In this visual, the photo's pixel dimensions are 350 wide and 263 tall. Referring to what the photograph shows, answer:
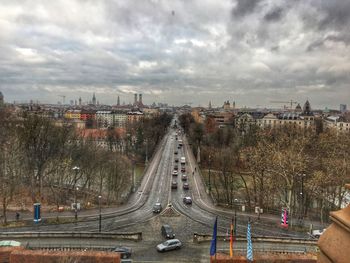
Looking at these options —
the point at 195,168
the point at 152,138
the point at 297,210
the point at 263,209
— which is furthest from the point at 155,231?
the point at 152,138

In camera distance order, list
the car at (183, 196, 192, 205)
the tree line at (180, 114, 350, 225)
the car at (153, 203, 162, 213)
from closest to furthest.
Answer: the tree line at (180, 114, 350, 225)
the car at (153, 203, 162, 213)
the car at (183, 196, 192, 205)

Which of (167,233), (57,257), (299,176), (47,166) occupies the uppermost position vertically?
(299,176)

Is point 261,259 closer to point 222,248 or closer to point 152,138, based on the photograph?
point 222,248

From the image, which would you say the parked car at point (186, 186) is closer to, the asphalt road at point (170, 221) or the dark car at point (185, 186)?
the dark car at point (185, 186)

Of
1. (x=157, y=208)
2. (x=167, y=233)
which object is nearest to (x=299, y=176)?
(x=157, y=208)

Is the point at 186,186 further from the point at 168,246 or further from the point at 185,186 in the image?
the point at 168,246

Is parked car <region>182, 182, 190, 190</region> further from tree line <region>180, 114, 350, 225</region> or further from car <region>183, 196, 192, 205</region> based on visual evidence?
car <region>183, 196, 192, 205</region>

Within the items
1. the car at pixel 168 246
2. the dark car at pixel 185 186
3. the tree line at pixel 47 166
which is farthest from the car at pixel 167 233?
the dark car at pixel 185 186

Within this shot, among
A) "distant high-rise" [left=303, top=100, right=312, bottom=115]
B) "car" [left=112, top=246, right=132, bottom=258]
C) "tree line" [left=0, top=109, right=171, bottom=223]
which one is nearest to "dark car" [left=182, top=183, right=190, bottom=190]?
"tree line" [left=0, top=109, right=171, bottom=223]

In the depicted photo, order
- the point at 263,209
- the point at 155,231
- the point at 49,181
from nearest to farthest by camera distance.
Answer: the point at 155,231 → the point at 263,209 → the point at 49,181

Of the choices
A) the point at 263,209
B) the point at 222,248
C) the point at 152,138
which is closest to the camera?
the point at 222,248

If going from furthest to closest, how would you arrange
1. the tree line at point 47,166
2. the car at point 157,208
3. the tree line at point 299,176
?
the tree line at point 47,166 → the car at point 157,208 → the tree line at point 299,176
